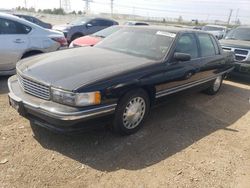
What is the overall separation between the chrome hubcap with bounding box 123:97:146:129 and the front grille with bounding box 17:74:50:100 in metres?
1.10

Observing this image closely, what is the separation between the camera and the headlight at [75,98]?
3.23m

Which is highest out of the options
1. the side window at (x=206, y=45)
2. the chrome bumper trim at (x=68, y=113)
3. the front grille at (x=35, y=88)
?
the side window at (x=206, y=45)

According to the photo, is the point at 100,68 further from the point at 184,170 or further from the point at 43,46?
the point at 43,46

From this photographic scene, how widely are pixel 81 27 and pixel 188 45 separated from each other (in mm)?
9050

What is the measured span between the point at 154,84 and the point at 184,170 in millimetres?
1371

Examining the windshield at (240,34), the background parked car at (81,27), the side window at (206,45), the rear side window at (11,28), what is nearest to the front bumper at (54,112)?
the side window at (206,45)

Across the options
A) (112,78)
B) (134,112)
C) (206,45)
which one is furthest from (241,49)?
(112,78)

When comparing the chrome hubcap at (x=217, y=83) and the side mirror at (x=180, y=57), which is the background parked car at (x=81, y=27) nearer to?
the chrome hubcap at (x=217, y=83)

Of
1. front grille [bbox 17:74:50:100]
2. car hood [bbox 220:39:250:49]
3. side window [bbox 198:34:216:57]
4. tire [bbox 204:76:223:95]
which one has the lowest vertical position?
tire [bbox 204:76:223:95]

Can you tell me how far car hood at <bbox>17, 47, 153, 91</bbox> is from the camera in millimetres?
3402

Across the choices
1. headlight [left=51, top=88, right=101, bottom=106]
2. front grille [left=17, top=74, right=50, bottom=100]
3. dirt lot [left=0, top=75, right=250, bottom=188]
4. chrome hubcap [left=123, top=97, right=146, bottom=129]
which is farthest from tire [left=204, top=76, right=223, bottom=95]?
front grille [left=17, top=74, right=50, bottom=100]

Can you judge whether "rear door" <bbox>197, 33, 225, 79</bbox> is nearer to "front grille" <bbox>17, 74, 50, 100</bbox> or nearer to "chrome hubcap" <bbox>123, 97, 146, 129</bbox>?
"chrome hubcap" <bbox>123, 97, 146, 129</bbox>

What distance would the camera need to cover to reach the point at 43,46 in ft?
21.4

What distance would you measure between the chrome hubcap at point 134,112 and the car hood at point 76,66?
50cm
